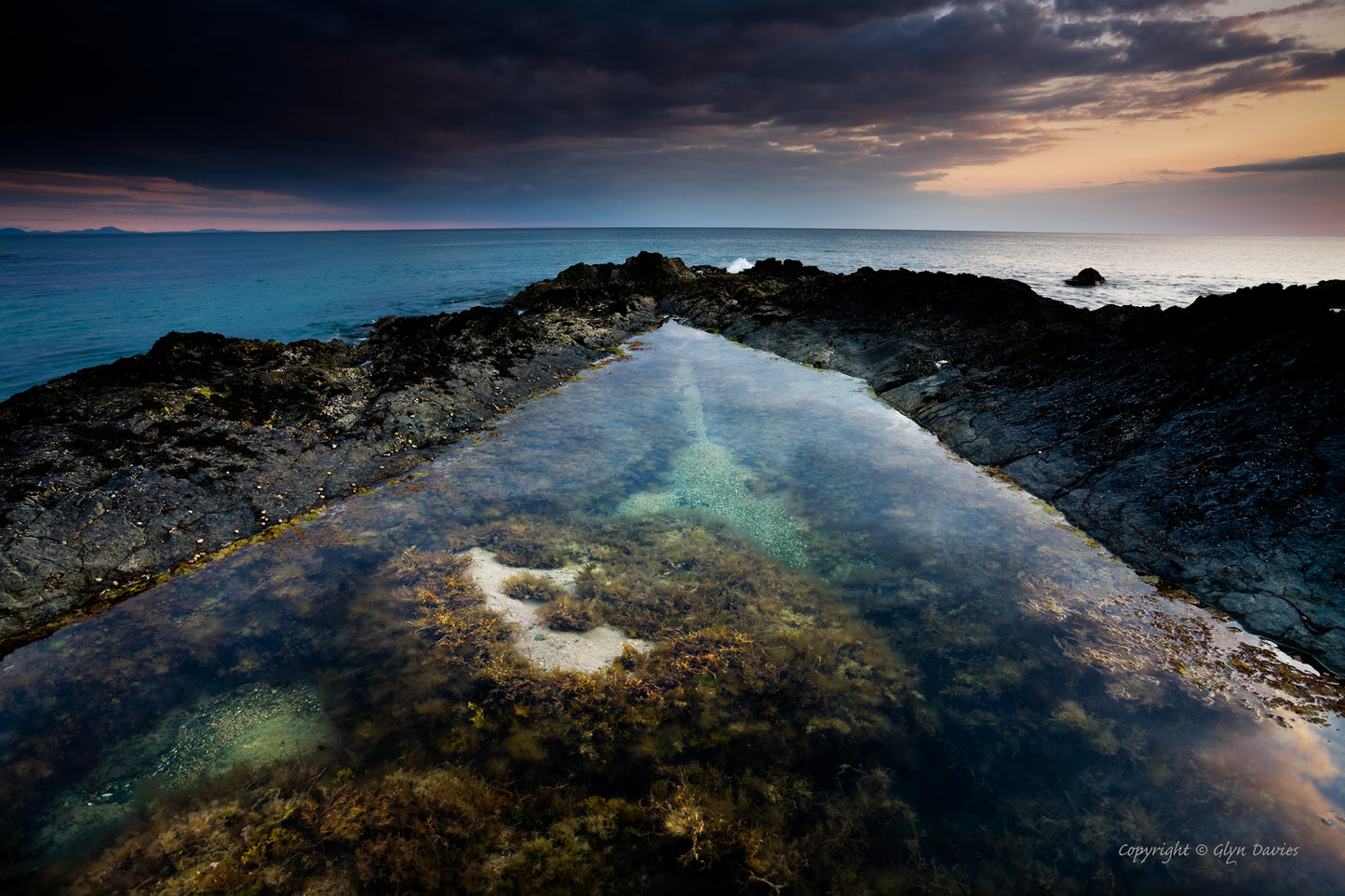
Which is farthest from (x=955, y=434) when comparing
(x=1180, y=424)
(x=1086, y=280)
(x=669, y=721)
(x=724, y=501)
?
(x=1086, y=280)

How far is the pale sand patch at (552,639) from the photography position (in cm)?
709

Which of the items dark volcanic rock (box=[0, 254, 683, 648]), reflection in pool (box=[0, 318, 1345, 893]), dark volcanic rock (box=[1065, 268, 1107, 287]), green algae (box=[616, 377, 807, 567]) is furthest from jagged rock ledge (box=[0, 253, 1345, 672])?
dark volcanic rock (box=[1065, 268, 1107, 287])

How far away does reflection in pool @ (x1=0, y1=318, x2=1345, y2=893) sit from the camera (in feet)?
15.7

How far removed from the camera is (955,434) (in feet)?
45.7

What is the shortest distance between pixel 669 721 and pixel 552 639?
222 centimetres

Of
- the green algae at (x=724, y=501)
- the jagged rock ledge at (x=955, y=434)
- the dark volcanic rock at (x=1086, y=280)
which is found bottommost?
the green algae at (x=724, y=501)

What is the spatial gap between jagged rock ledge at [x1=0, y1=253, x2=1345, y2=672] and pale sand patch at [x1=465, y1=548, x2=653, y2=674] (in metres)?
5.48

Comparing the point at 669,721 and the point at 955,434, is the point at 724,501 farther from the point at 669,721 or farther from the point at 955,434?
the point at 955,434

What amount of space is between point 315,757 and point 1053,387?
17.7 m

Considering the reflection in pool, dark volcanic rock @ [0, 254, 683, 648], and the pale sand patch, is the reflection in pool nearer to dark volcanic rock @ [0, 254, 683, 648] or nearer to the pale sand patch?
the pale sand patch

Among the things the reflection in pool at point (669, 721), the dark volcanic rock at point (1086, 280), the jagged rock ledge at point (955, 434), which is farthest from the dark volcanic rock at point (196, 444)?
the dark volcanic rock at point (1086, 280)

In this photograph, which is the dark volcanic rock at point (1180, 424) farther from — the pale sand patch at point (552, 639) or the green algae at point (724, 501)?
the pale sand patch at point (552, 639)

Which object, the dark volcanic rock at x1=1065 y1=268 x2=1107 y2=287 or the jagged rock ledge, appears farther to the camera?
the dark volcanic rock at x1=1065 y1=268 x2=1107 y2=287

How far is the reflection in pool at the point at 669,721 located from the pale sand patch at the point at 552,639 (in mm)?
54
